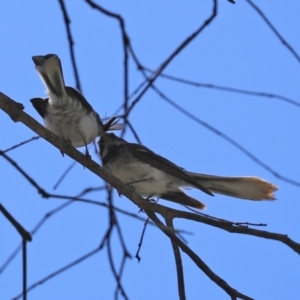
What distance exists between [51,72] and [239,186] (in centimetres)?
133

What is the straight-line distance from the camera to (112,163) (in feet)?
14.4

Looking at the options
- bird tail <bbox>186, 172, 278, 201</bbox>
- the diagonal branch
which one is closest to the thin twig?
the diagonal branch

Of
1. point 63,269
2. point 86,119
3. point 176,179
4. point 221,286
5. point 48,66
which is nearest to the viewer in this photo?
point 221,286

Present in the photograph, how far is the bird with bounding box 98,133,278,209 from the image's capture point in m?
3.94

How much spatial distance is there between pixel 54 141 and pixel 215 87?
93cm

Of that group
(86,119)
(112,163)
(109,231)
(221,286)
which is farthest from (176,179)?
(221,286)

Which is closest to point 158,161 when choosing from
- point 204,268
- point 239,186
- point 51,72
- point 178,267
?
point 239,186

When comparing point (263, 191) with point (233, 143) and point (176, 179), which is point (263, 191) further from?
point (176, 179)

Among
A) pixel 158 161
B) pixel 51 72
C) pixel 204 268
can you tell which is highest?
pixel 158 161

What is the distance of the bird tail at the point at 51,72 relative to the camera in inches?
127

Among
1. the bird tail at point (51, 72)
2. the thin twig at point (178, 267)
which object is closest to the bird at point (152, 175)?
the bird tail at point (51, 72)

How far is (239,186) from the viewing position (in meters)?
3.69

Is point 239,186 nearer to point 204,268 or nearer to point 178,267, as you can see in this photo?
point 178,267

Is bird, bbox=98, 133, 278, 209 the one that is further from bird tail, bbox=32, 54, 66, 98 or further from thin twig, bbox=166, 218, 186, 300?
thin twig, bbox=166, 218, 186, 300
